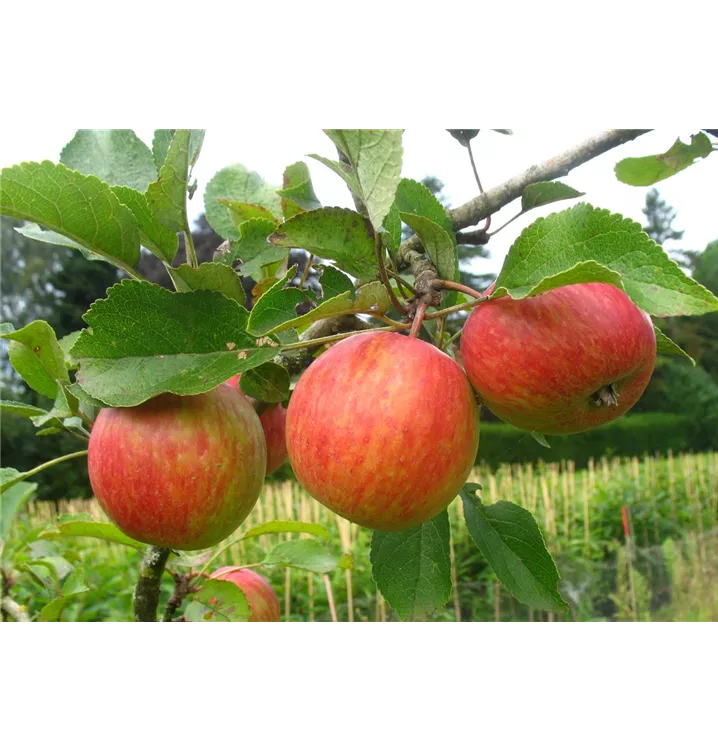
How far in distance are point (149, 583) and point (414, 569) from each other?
20 centimetres

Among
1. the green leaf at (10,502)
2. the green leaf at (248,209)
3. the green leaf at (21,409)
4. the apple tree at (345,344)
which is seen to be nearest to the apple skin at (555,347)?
the apple tree at (345,344)

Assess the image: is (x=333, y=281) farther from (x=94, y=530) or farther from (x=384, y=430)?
(x=94, y=530)

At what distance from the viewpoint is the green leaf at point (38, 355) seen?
1.44 ft

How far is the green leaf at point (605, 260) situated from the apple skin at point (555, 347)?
0.08 ft

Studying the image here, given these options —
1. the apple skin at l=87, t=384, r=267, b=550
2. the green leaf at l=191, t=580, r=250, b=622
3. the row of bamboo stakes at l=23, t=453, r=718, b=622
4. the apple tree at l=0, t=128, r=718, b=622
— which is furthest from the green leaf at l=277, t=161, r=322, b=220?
the row of bamboo stakes at l=23, t=453, r=718, b=622

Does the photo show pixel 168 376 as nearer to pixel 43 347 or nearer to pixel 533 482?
pixel 43 347

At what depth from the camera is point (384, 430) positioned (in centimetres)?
34

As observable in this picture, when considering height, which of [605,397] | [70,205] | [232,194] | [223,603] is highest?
[232,194]

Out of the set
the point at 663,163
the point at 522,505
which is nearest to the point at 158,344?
the point at 663,163

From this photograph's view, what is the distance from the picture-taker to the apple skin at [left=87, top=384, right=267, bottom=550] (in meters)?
0.39

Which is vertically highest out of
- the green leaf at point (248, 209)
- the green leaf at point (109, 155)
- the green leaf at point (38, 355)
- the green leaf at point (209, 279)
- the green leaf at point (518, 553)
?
the green leaf at point (109, 155)

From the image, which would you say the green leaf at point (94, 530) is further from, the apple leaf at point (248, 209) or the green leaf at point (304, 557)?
the apple leaf at point (248, 209)

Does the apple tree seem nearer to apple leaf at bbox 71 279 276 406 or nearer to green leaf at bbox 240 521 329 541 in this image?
apple leaf at bbox 71 279 276 406

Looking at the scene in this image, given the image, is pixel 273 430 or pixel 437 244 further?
pixel 273 430
